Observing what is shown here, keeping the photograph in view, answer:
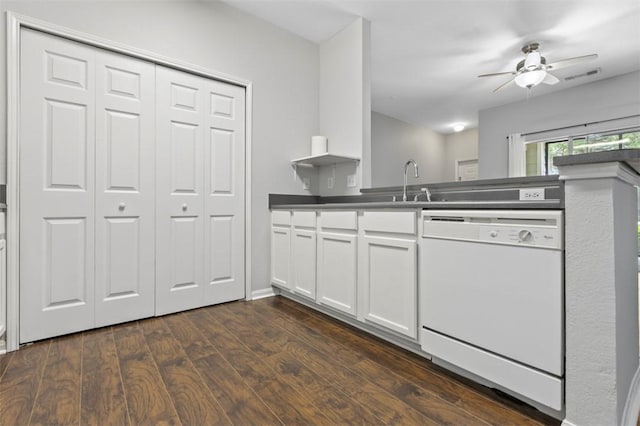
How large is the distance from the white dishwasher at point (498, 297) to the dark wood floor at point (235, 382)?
0.47ft

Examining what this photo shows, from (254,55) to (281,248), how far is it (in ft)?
5.86

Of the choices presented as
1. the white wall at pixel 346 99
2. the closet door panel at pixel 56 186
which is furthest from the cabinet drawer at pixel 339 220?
the closet door panel at pixel 56 186

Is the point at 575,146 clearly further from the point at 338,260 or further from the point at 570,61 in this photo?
the point at 338,260

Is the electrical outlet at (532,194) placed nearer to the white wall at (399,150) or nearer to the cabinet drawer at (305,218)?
the cabinet drawer at (305,218)

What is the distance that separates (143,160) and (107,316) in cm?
112

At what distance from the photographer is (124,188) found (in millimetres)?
2188

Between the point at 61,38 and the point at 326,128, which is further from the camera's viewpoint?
the point at 326,128

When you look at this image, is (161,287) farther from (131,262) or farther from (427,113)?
(427,113)

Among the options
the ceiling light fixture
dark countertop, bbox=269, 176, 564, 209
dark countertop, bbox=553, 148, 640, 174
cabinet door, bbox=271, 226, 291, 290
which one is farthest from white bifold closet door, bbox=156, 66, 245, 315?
the ceiling light fixture

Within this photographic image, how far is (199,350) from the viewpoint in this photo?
177 cm

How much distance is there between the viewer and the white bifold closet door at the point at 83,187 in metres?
1.87

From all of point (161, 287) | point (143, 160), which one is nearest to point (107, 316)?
point (161, 287)

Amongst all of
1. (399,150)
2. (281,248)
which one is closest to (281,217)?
(281,248)

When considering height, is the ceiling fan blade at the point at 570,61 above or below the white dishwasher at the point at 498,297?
above
